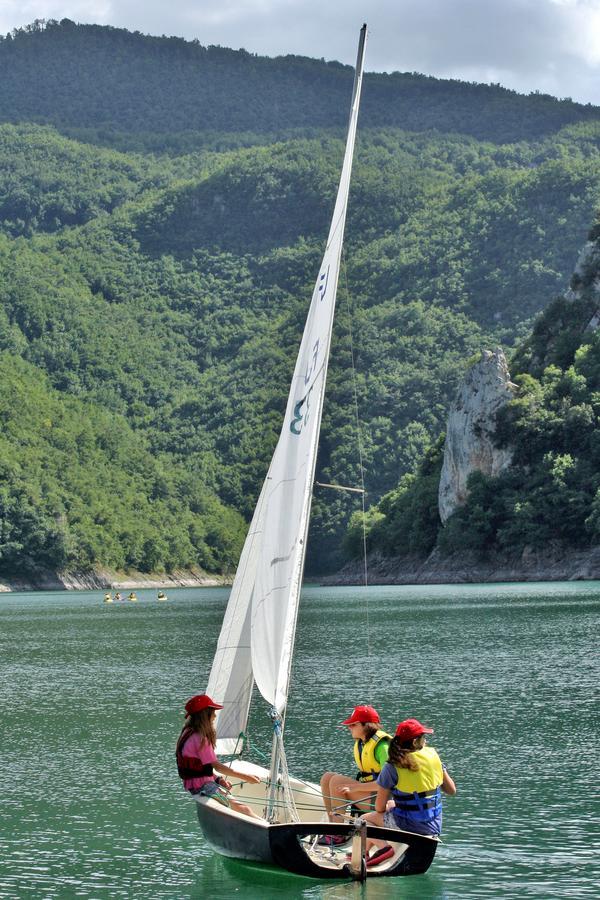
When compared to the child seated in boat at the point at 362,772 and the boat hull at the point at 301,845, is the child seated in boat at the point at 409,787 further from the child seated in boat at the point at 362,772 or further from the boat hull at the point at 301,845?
the child seated in boat at the point at 362,772

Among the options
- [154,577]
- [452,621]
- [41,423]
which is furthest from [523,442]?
[41,423]

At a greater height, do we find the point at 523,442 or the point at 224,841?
the point at 523,442

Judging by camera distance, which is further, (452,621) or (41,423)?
(41,423)

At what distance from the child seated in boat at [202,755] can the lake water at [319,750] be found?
0.97m

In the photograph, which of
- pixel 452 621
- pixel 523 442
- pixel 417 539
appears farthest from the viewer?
pixel 417 539

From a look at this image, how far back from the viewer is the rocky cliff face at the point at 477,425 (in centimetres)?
11731

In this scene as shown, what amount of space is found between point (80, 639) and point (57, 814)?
39882 millimetres

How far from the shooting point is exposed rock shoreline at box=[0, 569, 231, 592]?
154 m

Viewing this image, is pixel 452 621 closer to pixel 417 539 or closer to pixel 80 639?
pixel 80 639

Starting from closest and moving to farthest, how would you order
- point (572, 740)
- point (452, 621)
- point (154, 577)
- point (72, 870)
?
1. point (72, 870)
2. point (572, 740)
3. point (452, 621)
4. point (154, 577)

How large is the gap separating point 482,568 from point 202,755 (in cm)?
10158

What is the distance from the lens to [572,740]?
25547 millimetres

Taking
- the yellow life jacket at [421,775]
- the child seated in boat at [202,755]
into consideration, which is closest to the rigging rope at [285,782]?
the child seated in boat at [202,755]

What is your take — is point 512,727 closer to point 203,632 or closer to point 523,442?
point 203,632
